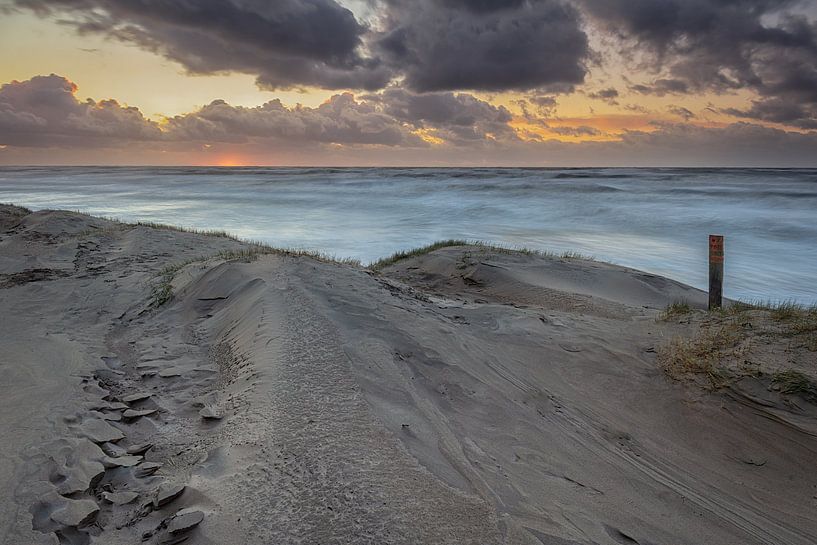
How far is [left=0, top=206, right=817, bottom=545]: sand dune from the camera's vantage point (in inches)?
92.0

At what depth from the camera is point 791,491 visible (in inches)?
120

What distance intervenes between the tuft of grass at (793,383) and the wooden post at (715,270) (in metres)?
2.45

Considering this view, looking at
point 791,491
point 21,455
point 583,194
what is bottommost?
point 791,491

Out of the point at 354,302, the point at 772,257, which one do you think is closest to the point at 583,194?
the point at 772,257

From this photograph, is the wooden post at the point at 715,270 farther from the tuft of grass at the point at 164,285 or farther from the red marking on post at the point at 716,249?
the tuft of grass at the point at 164,285

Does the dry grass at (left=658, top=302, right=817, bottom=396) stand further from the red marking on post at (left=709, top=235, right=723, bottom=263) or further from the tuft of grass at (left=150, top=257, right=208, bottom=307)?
the tuft of grass at (left=150, top=257, right=208, bottom=307)

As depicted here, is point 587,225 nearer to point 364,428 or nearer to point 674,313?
point 674,313

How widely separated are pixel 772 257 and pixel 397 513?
716 inches

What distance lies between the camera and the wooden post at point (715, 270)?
19.6ft

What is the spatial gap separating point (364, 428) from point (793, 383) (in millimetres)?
3342

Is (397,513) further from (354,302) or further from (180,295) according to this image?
(180,295)

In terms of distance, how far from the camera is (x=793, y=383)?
363 cm

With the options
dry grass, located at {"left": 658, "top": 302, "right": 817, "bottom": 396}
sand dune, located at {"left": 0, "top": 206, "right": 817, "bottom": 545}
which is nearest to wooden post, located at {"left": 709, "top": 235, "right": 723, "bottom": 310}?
sand dune, located at {"left": 0, "top": 206, "right": 817, "bottom": 545}

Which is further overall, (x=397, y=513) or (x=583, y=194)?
(x=583, y=194)
